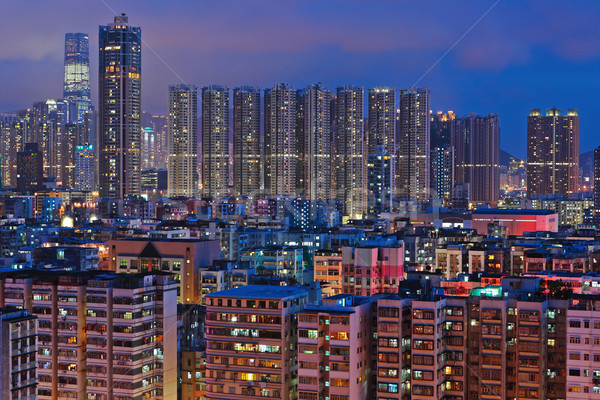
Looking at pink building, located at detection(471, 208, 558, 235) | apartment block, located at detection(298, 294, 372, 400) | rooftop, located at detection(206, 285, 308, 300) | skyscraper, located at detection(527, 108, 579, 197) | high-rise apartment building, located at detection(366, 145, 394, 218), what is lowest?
apartment block, located at detection(298, 294, 372, 400)

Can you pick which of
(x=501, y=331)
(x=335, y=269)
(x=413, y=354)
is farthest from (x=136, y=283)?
(x=335, y=269)

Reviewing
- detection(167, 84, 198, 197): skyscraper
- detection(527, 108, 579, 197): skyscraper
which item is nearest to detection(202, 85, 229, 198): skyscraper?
detection(167, 84, 198, 197): skyscraper

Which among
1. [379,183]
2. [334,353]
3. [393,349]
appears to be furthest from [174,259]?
[379,183]

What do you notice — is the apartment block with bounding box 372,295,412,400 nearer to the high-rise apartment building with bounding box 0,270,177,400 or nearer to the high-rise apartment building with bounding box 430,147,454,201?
the high-rise apartment building with bounding box 0,270,177,400

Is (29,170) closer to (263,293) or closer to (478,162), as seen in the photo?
(478,162)

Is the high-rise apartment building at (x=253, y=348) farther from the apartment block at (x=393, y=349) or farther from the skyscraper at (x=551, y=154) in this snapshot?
the skyscraper at (x=551, y=154)
